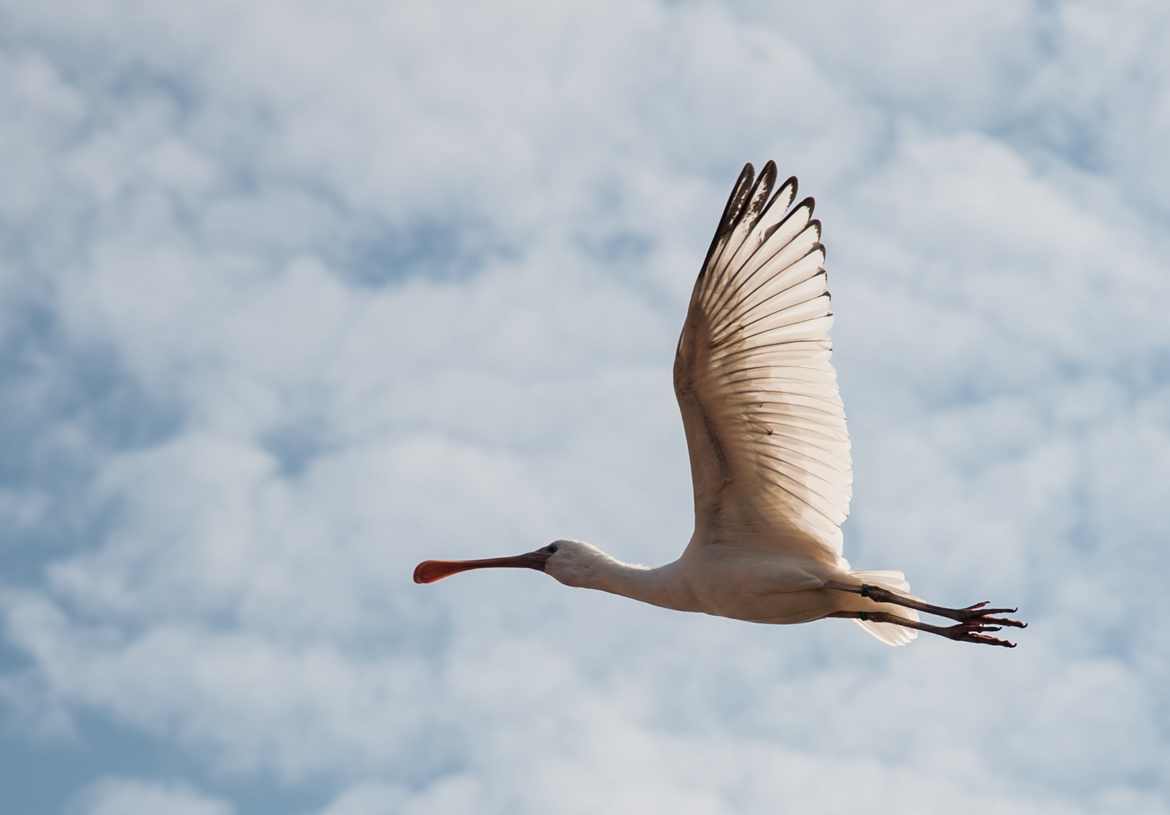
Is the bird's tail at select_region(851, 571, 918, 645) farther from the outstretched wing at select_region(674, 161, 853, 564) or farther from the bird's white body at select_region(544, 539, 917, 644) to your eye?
the outstretched wing at select_region(674, 161, 853, 564)

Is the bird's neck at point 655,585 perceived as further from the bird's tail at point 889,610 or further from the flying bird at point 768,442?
the bird's tail at point 889,610

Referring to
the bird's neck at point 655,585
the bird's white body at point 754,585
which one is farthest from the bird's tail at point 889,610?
the bird's neck at point 655,585

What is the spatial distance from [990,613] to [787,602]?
181 cm

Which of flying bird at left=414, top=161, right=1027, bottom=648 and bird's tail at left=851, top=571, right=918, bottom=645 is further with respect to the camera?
bird's tail at left=851, top=571, right=918, bottom=645

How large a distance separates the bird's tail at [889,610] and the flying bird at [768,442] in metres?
0.02

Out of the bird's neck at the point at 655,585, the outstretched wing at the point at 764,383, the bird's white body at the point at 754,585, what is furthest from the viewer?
the bird's neck at the point at 655,585

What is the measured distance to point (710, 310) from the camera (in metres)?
15.0

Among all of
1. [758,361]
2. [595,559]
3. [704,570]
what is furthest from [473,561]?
[758,361]

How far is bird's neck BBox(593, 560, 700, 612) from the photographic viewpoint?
631 inches

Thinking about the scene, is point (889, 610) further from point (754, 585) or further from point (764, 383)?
point (764, 383)

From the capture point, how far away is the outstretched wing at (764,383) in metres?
15.0

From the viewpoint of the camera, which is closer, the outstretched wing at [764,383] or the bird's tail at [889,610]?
the outstretched wing at [764,383]

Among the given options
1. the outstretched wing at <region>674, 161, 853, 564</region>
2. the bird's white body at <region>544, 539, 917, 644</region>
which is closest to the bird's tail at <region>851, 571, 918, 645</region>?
the bird's white body at <region>544, 539, 917, 644</region>

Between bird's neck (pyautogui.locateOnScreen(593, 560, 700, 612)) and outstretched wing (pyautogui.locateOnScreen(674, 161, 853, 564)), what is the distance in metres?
0.60
